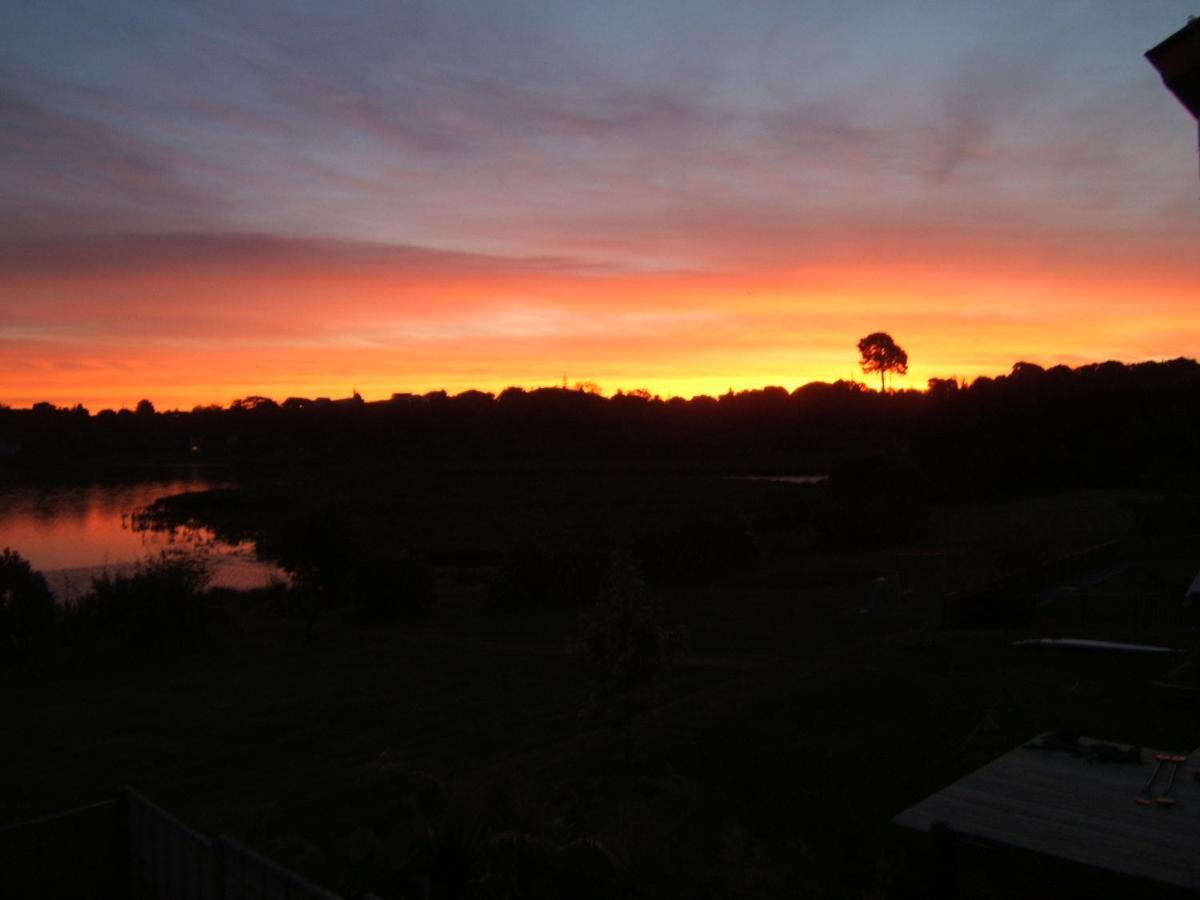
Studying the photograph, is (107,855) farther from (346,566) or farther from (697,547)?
(697,547)

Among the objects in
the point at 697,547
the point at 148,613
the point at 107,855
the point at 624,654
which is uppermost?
the point at 624,654

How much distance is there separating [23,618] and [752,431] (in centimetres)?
7596

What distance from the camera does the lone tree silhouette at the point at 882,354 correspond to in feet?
345

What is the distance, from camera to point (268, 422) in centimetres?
10856

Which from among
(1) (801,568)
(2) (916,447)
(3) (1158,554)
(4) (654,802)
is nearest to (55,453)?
(2) (916,447)

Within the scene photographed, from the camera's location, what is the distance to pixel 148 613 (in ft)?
70.2

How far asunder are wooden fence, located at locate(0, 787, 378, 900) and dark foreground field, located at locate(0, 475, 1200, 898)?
0.90 meters

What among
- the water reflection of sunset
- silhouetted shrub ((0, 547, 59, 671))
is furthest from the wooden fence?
the water reflection of sunset

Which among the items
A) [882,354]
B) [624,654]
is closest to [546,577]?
[624,654]

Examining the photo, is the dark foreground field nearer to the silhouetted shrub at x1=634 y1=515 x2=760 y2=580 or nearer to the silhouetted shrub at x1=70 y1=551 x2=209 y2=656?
the silhouetted shrub at x1=70 y1=551 x2=209 y2=656

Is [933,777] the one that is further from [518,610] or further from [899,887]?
[518,610]

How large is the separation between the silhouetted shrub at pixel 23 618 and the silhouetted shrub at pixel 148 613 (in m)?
1.17

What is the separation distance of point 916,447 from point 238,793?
49070mm

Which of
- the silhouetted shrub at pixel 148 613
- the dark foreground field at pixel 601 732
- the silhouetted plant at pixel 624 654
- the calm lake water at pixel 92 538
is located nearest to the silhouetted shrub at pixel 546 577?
the dark foreground field at pixel 601 732
